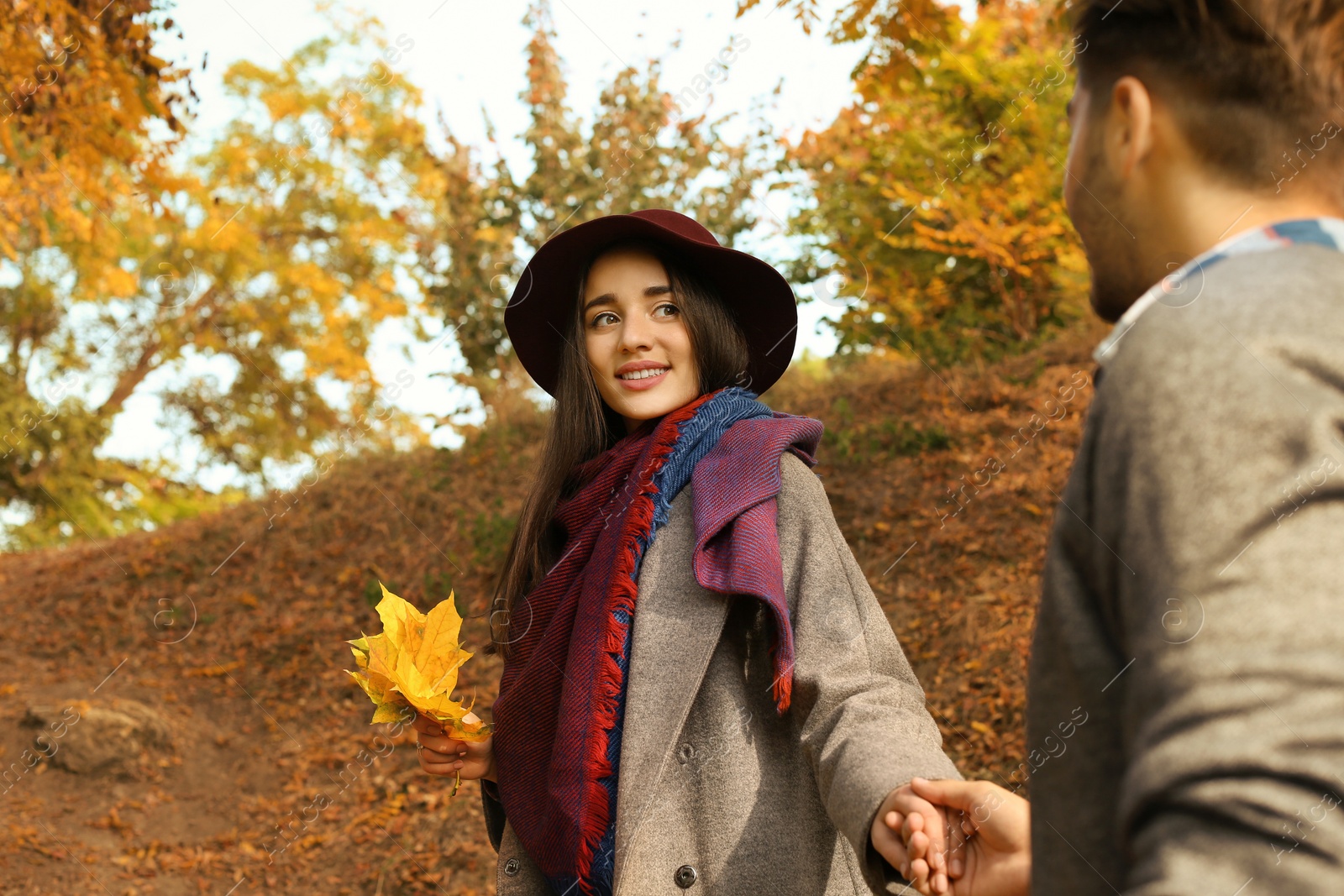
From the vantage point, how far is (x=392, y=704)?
79.3 inches

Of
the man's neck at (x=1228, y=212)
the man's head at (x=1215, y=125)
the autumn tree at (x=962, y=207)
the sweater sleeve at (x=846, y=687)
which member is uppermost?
the autumn tree at (x=962, y=207)

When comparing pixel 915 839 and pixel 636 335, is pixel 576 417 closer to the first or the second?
pixel 636 335

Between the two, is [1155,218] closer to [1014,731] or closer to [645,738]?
[645,738]

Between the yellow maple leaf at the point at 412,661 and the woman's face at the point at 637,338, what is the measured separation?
0.61 meters

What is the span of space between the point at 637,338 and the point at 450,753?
969mm

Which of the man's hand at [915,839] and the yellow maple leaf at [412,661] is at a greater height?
the yellow maple leaf at [412,661]

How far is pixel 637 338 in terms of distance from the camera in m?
2.22

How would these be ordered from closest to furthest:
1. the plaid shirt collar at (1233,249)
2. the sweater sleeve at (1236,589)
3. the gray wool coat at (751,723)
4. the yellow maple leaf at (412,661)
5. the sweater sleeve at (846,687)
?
1. the sweater sleeve at (1236,589)
2. the plaid shirt collar at (1233,249)
3. the sweater sleeve at (846,687)
4. the gray wool coat at (751,723)
5. the yellow maple leaf at (412,661)

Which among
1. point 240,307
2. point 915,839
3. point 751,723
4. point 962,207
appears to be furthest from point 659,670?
point 240,307

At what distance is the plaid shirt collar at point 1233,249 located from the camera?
823 millimetres

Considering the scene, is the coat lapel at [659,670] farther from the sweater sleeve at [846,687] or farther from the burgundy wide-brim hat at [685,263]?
the burgundy wide-brim hat at [685,263]

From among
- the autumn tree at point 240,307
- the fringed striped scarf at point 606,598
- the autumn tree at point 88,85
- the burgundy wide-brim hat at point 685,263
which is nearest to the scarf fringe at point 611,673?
the fringed striped scarf at point 606,598

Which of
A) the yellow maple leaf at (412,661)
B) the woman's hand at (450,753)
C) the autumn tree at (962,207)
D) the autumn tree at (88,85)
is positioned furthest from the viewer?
the autumn tree at (962,207)

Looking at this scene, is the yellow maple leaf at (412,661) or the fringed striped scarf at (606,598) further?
the yellow maple leaf at (412,661)
